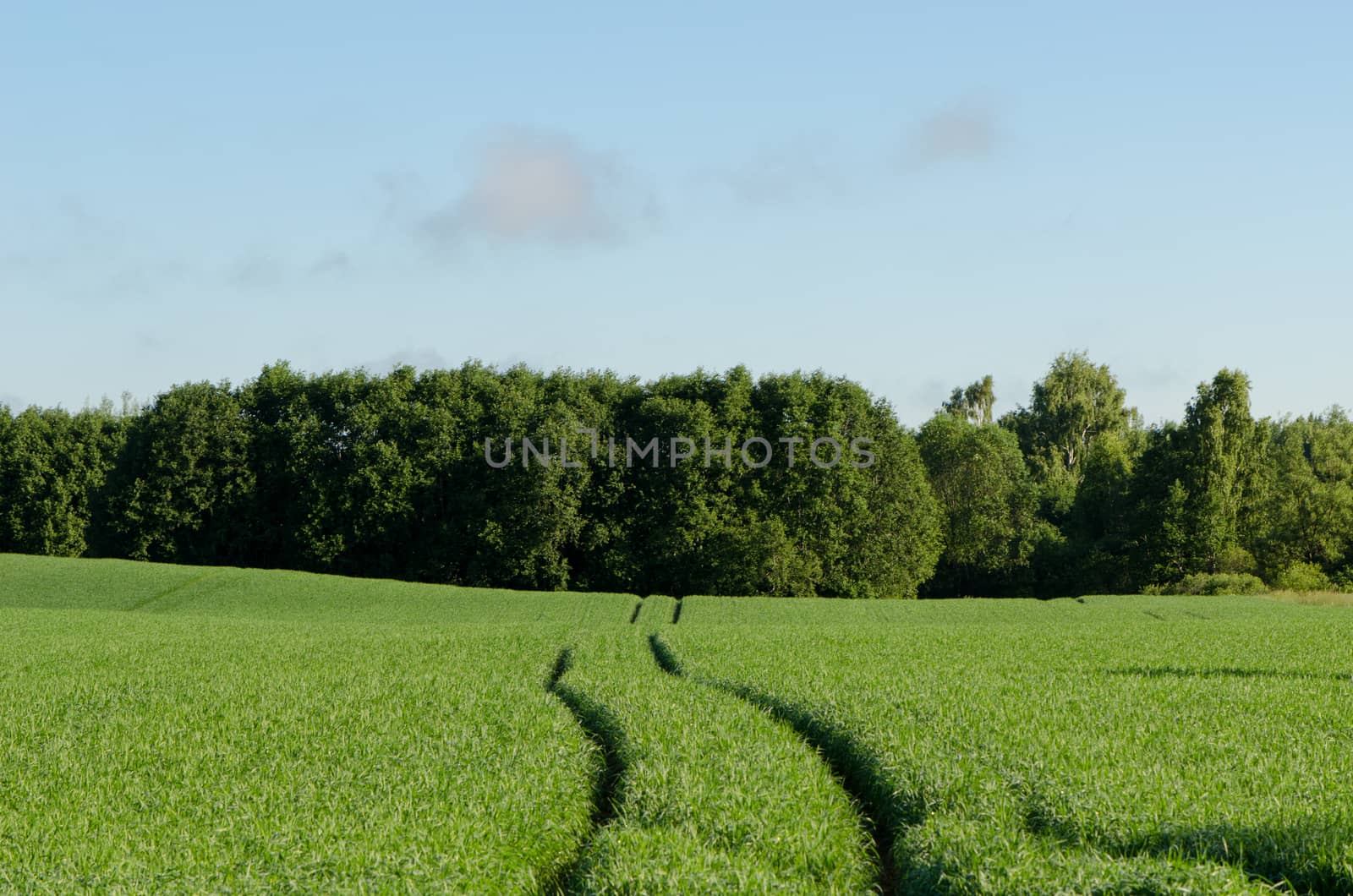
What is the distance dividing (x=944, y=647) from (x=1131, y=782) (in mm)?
16000

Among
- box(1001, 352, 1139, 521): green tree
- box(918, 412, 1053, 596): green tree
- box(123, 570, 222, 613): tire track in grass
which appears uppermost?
box(1001, 352, 1139, 521): green tree

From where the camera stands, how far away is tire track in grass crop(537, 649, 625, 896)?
975 cm

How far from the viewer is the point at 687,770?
12.1 m

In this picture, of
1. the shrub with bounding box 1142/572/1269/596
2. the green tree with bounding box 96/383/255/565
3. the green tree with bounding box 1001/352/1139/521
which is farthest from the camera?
the green tree with bounding box 1001/352/1139/521

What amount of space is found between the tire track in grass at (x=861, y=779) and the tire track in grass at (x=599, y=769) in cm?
249

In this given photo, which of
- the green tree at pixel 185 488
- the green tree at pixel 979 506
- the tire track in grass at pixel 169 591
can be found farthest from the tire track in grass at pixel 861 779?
the green tree at pixel 979 506

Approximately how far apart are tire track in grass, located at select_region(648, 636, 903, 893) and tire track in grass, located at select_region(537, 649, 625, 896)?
2494mm

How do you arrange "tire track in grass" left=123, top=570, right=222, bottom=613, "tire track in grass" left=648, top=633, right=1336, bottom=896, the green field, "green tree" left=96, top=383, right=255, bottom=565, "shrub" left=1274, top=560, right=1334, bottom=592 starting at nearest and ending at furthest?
"tire track in grass" left=648, top=633, right=1336, bottom=896 → the green field → "tire track in grass" left=123, top=570, right=222, bottom=613 → "green tree" left=96, top=383, right=255, bottom=565 → "shrub" left=1274, top=560, right=1334, bottom=592

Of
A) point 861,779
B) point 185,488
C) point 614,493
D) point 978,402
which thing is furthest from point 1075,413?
point 861,779

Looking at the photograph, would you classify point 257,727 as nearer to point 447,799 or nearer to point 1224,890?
point 447,799

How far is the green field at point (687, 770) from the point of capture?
29.3 feet

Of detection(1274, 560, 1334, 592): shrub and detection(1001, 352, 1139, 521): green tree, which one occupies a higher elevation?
detection(1001, 352, 1139, 521): green tree

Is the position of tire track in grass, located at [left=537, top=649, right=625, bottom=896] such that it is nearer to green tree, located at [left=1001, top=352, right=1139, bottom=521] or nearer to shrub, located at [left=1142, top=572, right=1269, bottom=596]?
shrub, located at [left=1142, top=572, right=1269, bottom=596]

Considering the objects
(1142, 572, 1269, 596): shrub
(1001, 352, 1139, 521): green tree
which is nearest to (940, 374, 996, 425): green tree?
(1001, 352, 1139, 521): green tree
